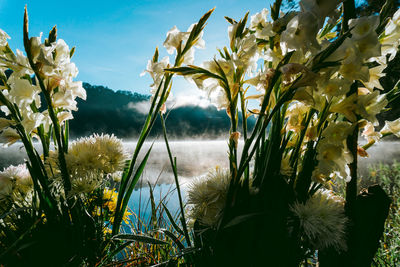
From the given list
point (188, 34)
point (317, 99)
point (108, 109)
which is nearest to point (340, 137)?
point (317, 99)

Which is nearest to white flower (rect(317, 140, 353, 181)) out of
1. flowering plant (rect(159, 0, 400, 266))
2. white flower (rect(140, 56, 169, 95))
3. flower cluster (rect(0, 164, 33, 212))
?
flowering plant (rect(159, 0, 400, 266))

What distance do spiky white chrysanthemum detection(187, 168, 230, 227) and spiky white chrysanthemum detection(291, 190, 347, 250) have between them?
133 mm

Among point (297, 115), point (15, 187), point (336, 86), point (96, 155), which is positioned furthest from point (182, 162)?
point (336, 86)

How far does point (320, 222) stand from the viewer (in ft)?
1.38

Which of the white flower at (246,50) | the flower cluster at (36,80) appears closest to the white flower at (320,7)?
the white flower at (246,50)

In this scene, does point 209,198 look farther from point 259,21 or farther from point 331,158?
point 259,21

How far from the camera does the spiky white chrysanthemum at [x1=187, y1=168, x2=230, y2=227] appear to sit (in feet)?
1.54

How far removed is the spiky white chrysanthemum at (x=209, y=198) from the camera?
0.47m

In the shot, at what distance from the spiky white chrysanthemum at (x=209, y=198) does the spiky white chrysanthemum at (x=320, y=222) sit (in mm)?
133

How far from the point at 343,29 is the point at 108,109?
145ft

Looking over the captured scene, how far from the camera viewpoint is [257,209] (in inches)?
17.1

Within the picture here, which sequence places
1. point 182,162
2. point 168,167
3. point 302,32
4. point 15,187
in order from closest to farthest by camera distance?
point 302,32, point 15,187, point 168,167, point 182,162

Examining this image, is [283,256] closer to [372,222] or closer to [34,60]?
[372,222]

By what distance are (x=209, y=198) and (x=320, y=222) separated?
7.9 inches
